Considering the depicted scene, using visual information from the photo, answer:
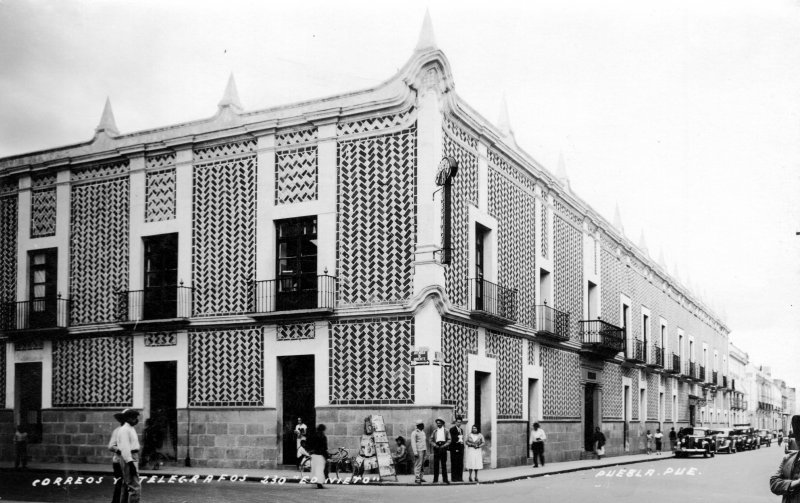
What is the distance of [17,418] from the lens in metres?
23.6

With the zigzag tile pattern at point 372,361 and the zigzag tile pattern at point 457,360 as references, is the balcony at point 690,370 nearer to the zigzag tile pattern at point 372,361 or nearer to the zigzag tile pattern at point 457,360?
the zigzag tile pattern at point 457,360

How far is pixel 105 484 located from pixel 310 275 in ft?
22.4

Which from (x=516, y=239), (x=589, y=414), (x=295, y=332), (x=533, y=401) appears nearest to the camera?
(x=295, y=332)

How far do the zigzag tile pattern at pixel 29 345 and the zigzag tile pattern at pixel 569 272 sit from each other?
16.1m

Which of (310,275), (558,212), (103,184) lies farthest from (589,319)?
(103,184)

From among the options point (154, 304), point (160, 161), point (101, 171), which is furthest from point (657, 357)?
point (101, 171)

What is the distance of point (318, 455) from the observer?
→ 59.4ft

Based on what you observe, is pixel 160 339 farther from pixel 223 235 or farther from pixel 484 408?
pixel 484 408

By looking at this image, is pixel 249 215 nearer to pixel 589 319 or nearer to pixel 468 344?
pixel 468 344

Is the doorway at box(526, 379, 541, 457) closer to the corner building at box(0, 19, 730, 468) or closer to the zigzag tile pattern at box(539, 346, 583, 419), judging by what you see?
the corner building at box(0, 19, 730, 468)

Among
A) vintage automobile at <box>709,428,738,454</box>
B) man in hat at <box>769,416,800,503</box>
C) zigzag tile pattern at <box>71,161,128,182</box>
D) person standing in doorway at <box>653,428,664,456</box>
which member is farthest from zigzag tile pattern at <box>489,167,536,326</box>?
man in hat at <box>769,416,800,503</box>

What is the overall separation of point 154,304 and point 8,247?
421 cm

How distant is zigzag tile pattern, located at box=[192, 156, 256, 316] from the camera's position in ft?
76.2

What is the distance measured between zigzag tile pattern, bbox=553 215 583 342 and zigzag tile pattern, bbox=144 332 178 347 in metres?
12.9
